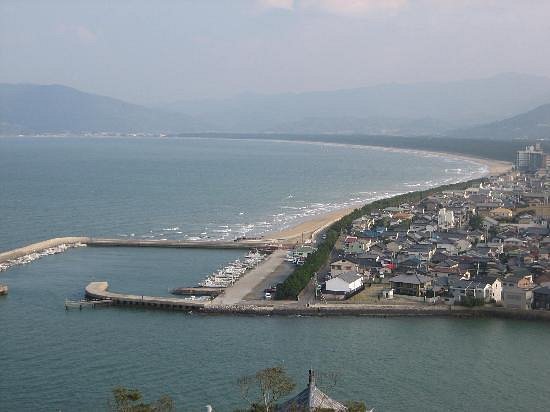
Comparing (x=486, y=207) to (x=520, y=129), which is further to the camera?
(x=520, y=129)

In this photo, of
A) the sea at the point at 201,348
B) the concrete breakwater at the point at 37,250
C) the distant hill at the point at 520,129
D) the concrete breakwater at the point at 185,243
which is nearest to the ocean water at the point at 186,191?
the concrete breakwater at the point at 37,250

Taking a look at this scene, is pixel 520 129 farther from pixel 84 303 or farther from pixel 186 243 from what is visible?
pixel 84 303

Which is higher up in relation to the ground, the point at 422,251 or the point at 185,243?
the point at 422,251

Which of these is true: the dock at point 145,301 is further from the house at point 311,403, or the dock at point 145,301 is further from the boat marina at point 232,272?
the house at point 311,403

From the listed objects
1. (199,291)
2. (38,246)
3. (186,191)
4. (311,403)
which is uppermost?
(311,403)

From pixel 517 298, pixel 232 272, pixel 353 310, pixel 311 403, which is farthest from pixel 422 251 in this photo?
pixel 311 403

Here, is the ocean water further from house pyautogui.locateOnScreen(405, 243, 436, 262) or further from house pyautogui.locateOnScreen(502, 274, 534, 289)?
house pyautogui.locateOnScreen(502, 274, 534, 289)

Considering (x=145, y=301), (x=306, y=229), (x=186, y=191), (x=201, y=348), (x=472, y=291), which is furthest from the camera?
(x=186, y=191)
